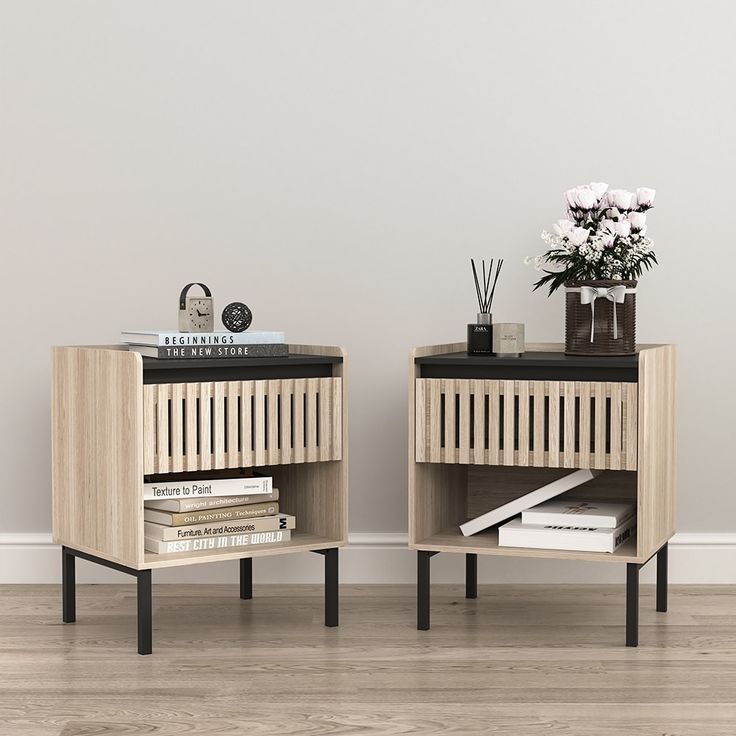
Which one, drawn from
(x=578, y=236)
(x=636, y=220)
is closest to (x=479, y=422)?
(x=578, y=236)

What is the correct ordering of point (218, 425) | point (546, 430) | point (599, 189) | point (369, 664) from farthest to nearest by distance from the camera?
point (599, 189) → point (546, 430) → point (218, 425) → point (369, 664)

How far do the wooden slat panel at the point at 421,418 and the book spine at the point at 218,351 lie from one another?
0.30 metres

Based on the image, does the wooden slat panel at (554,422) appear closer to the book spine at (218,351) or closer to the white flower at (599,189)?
the white flower at (599,189)

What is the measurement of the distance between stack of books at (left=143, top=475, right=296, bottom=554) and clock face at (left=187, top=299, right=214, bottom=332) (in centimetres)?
33

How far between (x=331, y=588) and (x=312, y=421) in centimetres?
36

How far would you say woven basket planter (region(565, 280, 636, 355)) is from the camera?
2330 millimetres

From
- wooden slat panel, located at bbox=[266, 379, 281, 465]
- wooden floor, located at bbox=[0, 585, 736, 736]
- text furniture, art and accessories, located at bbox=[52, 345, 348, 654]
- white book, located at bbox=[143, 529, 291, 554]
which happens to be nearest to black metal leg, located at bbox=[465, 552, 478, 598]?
wooden floor, located at bbox=[0, 585, 736, 736]

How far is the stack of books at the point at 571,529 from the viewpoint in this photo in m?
2.24

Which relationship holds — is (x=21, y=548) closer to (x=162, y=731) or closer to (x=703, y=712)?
(x=162, y=731)

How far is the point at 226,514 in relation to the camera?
2.29 metres

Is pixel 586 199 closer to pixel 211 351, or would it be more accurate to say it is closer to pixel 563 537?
pixel 563 537

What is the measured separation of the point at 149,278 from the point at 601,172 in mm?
1162

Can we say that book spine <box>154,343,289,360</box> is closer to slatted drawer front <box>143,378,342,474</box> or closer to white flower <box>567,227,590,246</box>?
slatted drawer front <box>143,378,342,474</box>

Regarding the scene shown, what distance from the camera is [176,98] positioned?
9.10 feet
